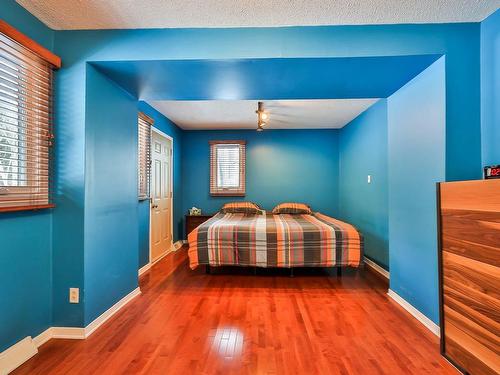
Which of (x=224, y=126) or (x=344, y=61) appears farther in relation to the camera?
(x=224, y=126)

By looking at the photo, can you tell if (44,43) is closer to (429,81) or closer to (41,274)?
(41,274)

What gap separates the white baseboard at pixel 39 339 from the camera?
58.4 inches

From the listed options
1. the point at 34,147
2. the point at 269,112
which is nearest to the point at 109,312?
the point at 34,147

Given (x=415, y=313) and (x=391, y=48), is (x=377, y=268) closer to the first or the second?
(x=415, y=313)

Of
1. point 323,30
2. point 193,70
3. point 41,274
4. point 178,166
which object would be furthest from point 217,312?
point 178,166

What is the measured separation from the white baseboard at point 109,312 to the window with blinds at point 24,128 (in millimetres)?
999

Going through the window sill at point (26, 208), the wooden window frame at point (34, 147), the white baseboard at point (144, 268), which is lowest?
the white baseboard at point (144, 268)

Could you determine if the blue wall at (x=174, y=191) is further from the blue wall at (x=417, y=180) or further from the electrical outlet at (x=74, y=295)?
the blue wall at (x=417, y=180)

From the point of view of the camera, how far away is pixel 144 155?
127 inches

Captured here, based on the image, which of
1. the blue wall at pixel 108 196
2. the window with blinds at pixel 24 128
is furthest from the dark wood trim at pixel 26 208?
the blue wall at pixel 108 196

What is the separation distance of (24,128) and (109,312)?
5.26 feet

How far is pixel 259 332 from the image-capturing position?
187 centimetres

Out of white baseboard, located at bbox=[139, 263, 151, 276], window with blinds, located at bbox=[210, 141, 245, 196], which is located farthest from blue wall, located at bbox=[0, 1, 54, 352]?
window with blinds, located at bbox=[210, 141, 245, 196]

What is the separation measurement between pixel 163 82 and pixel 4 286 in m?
1.86
